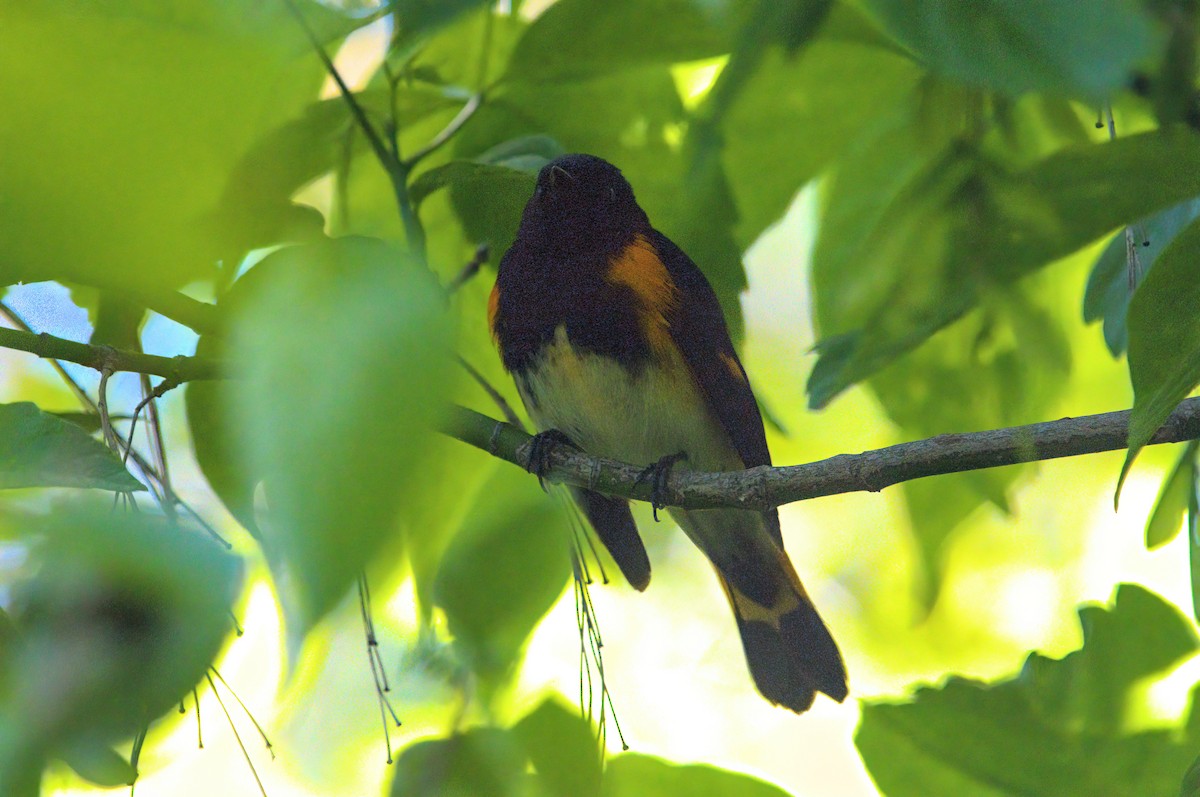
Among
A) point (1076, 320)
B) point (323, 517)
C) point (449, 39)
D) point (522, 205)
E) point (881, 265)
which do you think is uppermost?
point (449, 39)

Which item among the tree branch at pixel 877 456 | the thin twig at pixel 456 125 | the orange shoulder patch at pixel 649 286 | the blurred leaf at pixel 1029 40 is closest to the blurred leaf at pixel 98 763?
the tree branch at pixel 877 456

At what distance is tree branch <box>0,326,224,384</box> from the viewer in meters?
0.75

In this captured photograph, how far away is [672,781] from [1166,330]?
1.61ft

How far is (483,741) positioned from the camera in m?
0.87

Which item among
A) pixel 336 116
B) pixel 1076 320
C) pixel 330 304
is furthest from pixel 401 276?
pixel 1076 320

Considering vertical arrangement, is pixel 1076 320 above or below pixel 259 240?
above

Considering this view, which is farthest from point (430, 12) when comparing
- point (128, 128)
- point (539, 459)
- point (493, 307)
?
point (493, 307)

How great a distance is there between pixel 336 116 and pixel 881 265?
1.63 feet

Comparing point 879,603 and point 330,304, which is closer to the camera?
point 330,304

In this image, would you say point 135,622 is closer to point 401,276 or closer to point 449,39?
point 401,276

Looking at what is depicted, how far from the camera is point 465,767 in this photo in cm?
85

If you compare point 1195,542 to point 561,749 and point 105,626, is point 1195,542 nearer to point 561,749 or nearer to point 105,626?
point 561,749

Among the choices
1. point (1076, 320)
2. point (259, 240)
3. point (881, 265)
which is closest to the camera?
point (259, 240)

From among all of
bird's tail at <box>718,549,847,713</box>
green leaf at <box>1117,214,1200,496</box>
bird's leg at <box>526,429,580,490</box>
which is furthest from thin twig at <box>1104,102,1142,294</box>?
bird's tail at <box>718,549,847,713</box>
